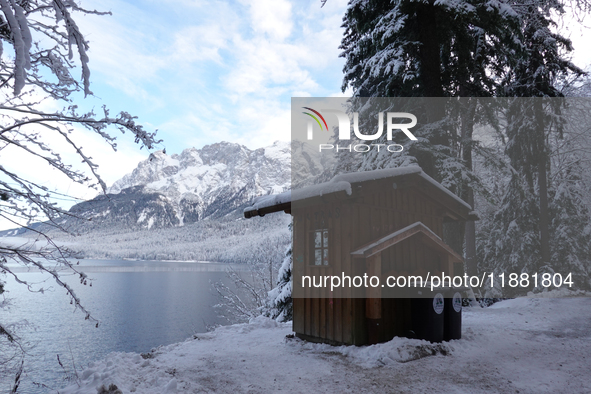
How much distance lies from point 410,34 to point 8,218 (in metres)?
11.7

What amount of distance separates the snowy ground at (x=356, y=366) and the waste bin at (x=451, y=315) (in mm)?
240

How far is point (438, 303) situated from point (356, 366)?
7.55 ft

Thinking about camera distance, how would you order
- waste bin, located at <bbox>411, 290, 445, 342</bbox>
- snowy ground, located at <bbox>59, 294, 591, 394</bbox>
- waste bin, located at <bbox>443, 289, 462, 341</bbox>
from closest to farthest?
snowy ground, located at <bbox>59, 294, 591, 394</bbox> < waste bin, located at <bbox>411, 290, 445, 342</bbox> < waste bin, located at <bbox>443, 289, 462, 341</bbox>

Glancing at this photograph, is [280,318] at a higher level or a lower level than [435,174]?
lower

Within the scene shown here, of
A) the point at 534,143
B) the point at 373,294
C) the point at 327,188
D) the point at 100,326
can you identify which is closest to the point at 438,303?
the point at 373,294

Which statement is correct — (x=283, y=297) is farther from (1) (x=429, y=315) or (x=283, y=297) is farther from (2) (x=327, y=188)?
(2) (x=327, y=188)

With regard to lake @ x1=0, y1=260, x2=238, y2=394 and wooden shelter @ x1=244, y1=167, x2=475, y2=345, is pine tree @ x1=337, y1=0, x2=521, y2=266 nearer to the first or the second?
wooden shelter @ x1=244, y1=167, x2=475, y2=345

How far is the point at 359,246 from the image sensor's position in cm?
715

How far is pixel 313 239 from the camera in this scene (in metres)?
7.83

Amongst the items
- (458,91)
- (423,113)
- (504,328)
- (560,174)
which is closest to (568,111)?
(560,174)

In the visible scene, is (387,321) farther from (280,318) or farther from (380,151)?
(380,151)

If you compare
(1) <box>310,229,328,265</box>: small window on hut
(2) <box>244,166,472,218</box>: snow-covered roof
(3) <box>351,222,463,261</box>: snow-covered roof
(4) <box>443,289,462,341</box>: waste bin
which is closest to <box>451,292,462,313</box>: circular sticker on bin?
(4) <box>443,289,462,341</box>: waste bin

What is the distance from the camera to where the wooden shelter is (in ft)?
22.7

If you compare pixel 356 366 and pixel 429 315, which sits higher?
pixel 429 315
